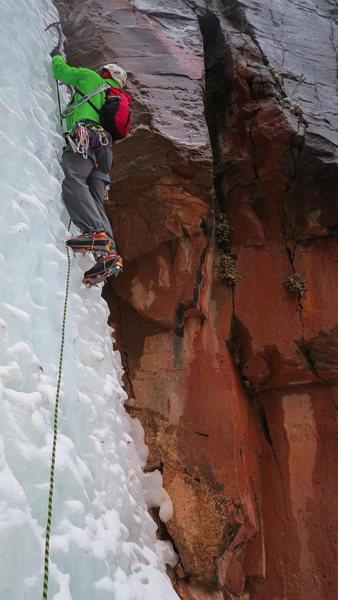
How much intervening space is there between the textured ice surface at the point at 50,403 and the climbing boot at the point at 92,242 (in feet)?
0.47

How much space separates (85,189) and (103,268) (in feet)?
2.75

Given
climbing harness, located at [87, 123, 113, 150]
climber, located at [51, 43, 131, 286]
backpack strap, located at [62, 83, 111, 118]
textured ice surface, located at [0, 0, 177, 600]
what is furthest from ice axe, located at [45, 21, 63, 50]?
climbing harness, located at [87, 123, 113, 150]

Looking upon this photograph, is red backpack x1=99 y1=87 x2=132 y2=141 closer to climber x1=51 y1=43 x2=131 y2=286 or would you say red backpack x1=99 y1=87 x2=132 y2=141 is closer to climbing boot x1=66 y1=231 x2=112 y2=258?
climber x1=51 y1=43 x2=131 y2=286

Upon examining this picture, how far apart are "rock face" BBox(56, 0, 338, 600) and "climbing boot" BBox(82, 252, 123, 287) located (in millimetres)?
1562

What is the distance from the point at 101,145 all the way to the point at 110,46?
2.36m

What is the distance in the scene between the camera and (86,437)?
3855mm

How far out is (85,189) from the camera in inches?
182

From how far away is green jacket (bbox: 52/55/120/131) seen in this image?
4.82 metres

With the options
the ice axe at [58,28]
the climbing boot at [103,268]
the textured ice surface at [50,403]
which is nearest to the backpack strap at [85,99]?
the textured ice surface at [50,403]

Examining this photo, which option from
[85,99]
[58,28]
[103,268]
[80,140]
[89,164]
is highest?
[58,28]

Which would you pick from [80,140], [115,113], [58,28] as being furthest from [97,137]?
[58,28]

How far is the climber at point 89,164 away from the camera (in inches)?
175

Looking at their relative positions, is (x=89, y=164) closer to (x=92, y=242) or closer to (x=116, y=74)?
(x=92, y=242)

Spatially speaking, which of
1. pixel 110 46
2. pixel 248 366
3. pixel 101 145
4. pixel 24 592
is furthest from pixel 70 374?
pixel 110 46
